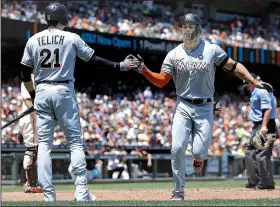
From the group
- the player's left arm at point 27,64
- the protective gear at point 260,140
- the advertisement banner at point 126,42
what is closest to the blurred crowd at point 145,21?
the advertisement banner at point 126,42

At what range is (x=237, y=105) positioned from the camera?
107 ft

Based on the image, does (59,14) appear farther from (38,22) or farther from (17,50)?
(17,50)

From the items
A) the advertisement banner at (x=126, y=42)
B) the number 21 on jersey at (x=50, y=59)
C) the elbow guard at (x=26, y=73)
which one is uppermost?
the advertisement banner at (x=126, y=42)

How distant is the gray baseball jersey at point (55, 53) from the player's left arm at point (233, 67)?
1.65 metres

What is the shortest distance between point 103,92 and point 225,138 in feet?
20.7

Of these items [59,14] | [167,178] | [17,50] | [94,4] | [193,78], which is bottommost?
[167,178]

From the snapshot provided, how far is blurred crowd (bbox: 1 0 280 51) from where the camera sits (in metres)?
26.9

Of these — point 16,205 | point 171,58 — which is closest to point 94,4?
point 171,58

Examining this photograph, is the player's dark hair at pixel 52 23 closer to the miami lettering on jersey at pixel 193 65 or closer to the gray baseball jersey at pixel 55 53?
the gray baseball jersey at pixel 55 53

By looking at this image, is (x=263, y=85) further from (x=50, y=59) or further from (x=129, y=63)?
(x=50, y=59)

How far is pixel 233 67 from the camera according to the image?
8.88m

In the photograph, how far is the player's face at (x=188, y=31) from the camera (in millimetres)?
8773

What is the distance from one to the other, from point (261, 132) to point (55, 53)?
5.61 metres

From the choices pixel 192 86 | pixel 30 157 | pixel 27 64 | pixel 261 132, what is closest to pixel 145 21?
pixel 261 132
